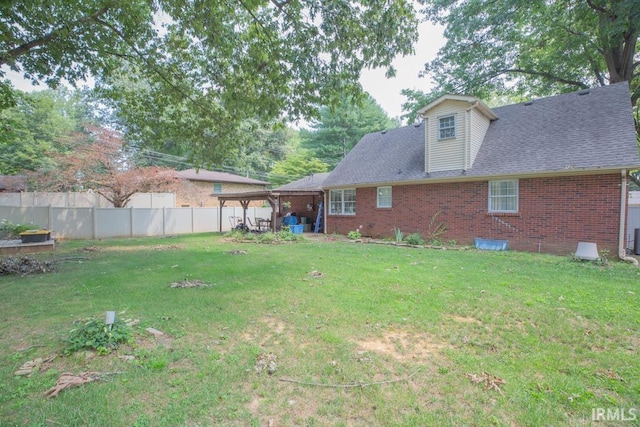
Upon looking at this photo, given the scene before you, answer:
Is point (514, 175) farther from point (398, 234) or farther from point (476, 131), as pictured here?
point (398, 234)

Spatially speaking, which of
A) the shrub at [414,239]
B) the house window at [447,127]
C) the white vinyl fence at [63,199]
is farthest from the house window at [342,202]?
the white vinyl fence at [63,199]

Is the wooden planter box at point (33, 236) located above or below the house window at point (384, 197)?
below

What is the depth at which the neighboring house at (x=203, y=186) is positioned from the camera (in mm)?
22438

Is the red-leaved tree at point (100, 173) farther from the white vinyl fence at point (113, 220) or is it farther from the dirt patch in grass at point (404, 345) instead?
the dirt patch in grass at point (404, 345)

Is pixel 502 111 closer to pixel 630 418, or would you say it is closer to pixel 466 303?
pixel 466 303

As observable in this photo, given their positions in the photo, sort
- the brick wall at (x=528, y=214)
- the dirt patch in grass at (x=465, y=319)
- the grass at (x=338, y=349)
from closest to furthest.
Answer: the grass at (x=338, y=349), the dirt patch in grass at (x=465, y=319), the brick wall at (x=528, y=214)

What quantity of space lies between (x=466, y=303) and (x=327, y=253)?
17.0 feet

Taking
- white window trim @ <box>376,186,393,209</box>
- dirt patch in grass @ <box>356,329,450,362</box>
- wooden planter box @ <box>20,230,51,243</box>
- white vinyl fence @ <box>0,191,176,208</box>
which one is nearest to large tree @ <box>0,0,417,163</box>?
dirt patch in grass @ <box>356,329,450,362</box>

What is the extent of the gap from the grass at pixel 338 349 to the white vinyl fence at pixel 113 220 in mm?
8690

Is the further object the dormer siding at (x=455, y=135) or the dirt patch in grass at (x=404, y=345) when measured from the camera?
the dormer siding at (x=455, y=135)

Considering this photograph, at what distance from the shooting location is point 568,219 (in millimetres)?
8680

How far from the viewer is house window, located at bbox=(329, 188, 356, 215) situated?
585 inches

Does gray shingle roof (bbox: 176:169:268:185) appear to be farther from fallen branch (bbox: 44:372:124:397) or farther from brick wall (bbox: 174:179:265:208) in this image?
fallen branch (bbox: 44:372:124:397)

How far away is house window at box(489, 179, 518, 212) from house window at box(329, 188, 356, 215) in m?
6.15
